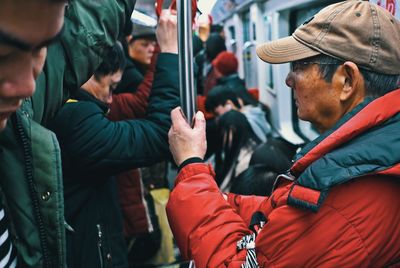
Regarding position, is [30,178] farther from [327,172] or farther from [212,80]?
[212,80]

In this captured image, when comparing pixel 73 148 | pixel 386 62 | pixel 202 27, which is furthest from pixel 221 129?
pixel 202 27

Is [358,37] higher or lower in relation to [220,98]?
higher

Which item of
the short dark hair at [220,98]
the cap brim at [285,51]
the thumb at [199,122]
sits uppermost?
the cap brim at [285,51]

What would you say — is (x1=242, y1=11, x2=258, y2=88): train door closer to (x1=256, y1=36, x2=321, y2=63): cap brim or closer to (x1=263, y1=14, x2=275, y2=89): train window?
(x1=263, y1=14, x2=275, y2=89): train window

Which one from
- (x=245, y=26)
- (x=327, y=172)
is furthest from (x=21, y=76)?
(x=245, y=26)

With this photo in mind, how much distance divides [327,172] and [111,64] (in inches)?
46.1

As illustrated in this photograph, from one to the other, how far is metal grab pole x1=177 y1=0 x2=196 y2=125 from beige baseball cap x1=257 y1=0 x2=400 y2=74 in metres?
0.30

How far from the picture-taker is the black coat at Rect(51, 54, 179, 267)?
1513mm

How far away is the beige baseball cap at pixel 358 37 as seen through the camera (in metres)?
1.18

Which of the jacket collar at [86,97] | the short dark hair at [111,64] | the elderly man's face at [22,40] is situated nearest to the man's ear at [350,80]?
the elderly man's face at [22,40]

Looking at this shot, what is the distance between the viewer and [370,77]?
3.96 ft

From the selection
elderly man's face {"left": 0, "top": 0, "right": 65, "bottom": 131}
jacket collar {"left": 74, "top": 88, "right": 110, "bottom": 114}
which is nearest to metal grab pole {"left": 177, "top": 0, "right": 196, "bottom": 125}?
jacket collar {"left": 74, "top": 88, "right": 110, "bottom": 114}

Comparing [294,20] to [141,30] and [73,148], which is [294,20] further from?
[73,148]

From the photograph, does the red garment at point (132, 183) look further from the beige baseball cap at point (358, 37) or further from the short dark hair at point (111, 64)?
the beige baseball cap at point (358, 37)
